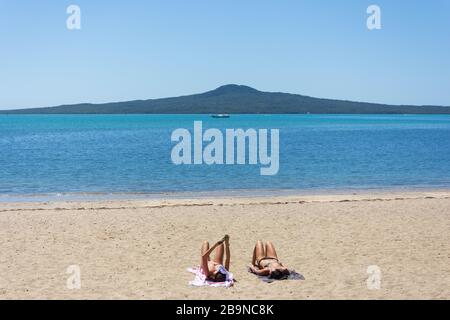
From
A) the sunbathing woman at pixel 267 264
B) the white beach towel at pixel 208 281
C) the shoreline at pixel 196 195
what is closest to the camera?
the white beach towel at pixel 208 281

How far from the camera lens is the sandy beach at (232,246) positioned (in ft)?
30.8

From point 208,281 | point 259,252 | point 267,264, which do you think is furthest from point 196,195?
point 208,281

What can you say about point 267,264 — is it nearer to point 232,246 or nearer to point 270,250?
point 270,250

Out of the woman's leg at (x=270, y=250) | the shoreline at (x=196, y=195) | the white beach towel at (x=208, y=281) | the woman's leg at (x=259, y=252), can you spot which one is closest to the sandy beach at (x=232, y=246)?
the white beach towel at (x=208, y=281)

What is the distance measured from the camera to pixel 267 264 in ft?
34.0

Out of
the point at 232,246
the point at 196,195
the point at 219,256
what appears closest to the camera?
the point at 219,256

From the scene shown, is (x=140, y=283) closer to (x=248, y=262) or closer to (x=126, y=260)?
(x=126, y=260)

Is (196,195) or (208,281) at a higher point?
(208,281)

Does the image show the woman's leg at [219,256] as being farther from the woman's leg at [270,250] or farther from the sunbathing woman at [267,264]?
the woman's leg at [270,250]

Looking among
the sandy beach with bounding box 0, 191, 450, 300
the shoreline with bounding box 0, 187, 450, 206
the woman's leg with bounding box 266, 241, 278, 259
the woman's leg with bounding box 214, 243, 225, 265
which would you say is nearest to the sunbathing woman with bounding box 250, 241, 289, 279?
the woman's leg with bounding box 266, 241, 278, 259

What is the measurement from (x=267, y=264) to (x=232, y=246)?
9.43 feet

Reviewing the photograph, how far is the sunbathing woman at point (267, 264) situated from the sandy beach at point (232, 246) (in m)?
0.26

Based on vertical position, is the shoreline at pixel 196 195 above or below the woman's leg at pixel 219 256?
below

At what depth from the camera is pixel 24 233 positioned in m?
14.4
